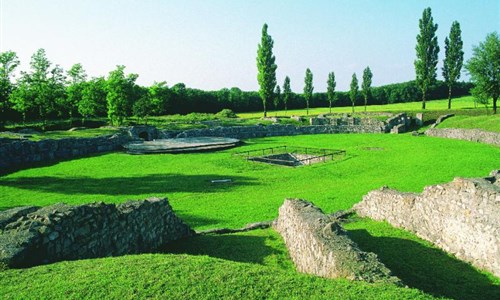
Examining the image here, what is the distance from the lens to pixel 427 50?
6844 centimetres

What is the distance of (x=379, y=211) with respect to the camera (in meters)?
15.0

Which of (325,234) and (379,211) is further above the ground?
(325,234)

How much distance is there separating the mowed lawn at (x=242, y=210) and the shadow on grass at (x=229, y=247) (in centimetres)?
4

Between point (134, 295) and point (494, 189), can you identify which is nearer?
point (134, 295)

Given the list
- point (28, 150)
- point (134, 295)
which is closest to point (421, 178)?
point (134, 295)

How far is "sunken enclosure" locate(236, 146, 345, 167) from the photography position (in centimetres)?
3388

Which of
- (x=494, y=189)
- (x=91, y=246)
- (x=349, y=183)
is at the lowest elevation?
(x=349, y=183)

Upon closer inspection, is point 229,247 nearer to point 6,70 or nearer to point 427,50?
point 6,70

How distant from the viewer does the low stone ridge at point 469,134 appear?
37250 millimetres

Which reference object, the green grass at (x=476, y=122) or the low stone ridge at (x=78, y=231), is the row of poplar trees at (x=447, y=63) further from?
the low stone ridge at (x=78, y=231)

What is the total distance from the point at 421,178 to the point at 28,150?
30792mm

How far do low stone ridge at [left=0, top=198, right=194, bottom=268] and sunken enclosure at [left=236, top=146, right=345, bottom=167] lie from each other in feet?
69.5

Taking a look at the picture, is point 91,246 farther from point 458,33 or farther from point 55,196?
point 458,33

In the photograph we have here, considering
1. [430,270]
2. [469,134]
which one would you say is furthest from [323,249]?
[469,134]
